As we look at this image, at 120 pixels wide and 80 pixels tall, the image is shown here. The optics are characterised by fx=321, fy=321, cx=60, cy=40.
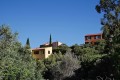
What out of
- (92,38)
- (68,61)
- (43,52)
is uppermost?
(92,38)

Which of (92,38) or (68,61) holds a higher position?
(92,38)

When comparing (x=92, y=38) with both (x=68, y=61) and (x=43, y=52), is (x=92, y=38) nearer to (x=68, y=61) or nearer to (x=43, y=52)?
(x=43, y=52)

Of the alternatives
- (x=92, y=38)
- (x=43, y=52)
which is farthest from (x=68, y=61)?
(x=92, y=38)


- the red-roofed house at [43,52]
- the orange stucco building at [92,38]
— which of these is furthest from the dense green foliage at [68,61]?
the orange stucco building at [92,38]

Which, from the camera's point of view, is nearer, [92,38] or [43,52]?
[43,52]

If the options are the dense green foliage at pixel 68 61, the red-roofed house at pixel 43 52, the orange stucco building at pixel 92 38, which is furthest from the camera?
the orange stucco building at pixel 92 38

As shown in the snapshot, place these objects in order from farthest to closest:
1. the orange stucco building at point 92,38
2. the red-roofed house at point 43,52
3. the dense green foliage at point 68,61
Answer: the orange stucco building at point 92,38 < the red-roofed house at point 43,52 < the dense green foliage at point 68,61

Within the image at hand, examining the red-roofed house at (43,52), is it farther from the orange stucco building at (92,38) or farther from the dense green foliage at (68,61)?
the orange stucco building at (92,38)

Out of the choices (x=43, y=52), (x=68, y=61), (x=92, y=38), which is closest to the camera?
(x=68, y=61)

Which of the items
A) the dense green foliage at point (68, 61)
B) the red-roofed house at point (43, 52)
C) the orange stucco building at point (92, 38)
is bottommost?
the dense green foliage at point (68, 61)

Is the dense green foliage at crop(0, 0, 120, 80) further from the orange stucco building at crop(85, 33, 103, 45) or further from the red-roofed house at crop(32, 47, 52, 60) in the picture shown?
the orange stucco building at crop(85, 33, 103, 45)

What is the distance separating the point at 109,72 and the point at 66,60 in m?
16.6

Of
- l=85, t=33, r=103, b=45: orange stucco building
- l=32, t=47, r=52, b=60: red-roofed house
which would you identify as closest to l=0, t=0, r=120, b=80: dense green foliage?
l=32, t=47, r=52, b=60: red-roofed house

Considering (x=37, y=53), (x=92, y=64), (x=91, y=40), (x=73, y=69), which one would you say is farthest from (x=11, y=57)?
(x=91, y=40)
